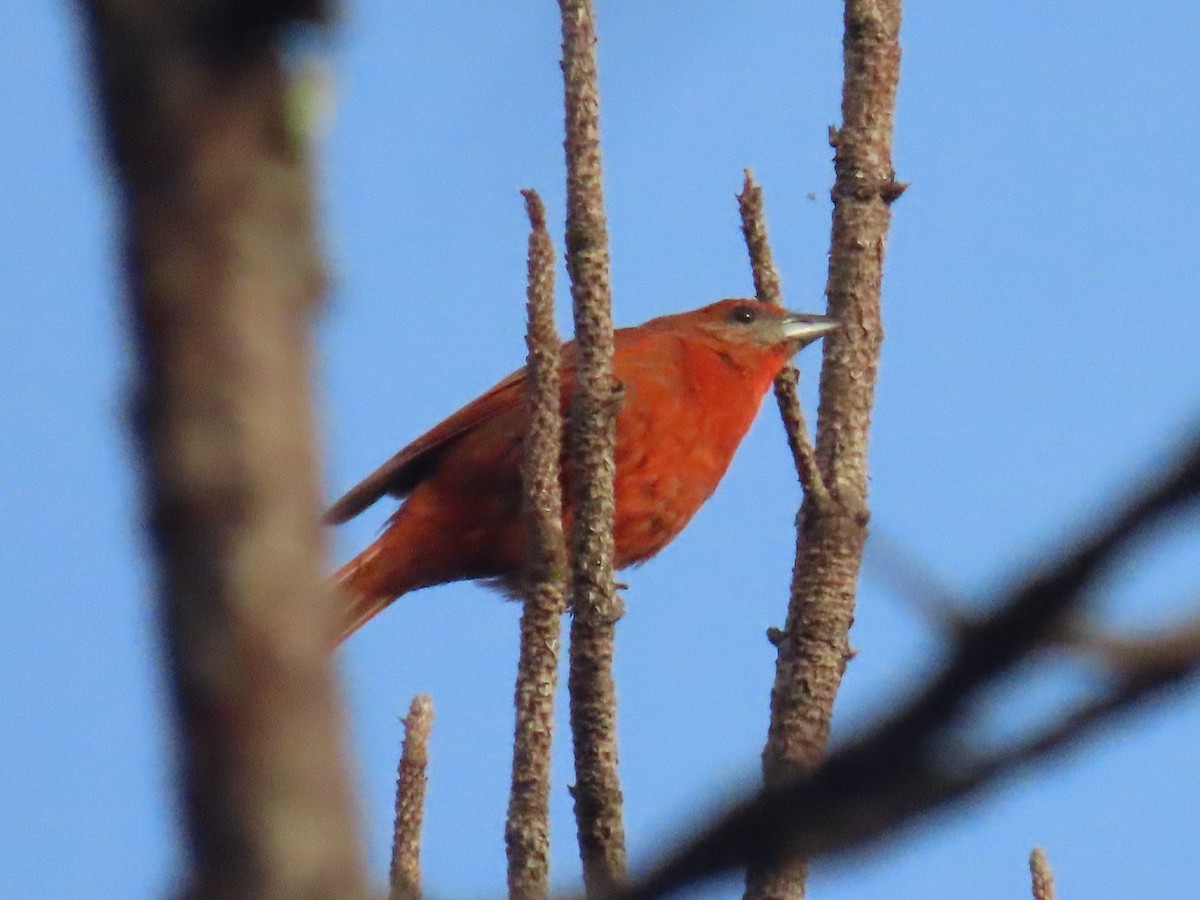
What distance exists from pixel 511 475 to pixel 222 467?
221 inches

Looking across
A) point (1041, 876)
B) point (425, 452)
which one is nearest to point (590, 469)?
point (1041, 876)

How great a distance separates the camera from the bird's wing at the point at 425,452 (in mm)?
6703

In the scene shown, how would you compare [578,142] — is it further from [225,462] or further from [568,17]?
[225,462]

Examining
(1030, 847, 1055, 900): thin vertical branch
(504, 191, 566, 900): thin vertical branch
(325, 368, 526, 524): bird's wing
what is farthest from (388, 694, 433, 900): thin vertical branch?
(325, 368, 526, 524): bird's wing

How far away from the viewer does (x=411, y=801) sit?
3.35 metres

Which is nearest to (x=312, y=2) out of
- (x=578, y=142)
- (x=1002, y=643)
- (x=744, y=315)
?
(x=1002, y=643)

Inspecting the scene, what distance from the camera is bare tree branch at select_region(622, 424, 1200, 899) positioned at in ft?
2.58

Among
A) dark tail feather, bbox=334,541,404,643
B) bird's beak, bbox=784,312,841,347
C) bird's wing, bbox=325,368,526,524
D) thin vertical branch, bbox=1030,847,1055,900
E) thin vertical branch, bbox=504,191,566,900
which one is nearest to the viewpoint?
thin vertical branch, bbox=1030,847,1055,900

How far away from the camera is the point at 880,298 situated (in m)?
3.95

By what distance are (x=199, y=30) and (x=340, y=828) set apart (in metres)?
0.38

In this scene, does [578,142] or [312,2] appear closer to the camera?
[312,2]

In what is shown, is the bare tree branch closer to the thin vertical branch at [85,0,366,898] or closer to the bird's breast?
the thin vertical branch at [85,0,366,898]

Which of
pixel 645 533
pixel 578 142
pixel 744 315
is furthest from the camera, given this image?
pixel 744 315

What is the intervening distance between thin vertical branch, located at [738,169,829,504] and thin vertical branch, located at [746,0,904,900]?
52 mm
